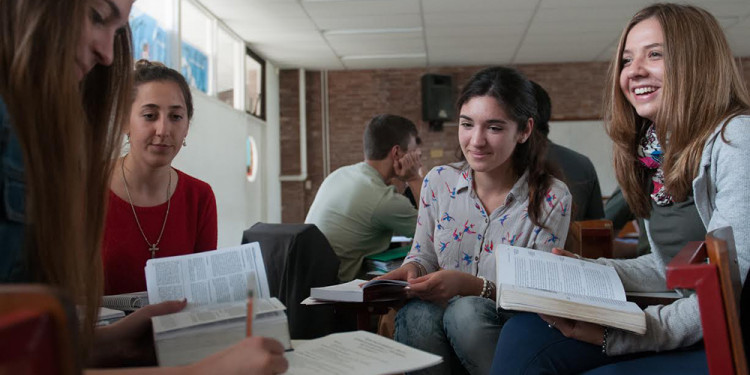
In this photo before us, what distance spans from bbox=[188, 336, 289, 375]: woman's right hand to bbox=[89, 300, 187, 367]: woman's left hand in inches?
17.7

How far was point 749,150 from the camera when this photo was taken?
1.19 m

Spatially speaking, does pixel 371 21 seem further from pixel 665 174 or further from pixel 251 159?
pixel 665 174

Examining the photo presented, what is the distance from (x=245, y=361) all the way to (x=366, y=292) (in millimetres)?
913

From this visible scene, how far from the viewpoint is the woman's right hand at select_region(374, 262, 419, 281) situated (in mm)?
1895

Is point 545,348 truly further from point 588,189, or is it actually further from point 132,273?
point 588,189

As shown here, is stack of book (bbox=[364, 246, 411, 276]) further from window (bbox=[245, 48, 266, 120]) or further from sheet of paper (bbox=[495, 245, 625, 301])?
window (bbox=[245, 48, 266, 120])

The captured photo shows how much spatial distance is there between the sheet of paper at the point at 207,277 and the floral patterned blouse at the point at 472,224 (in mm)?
828

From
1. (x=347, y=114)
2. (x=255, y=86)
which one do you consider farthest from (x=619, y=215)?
(x=347, y=114)

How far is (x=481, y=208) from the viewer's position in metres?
2.02

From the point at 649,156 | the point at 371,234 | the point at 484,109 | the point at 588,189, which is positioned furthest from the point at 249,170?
the point at 649,156

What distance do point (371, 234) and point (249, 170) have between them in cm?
498

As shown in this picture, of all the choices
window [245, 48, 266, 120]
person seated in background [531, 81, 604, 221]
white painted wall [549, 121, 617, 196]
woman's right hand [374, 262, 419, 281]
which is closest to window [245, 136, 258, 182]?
window [245, 48, 266, 120]

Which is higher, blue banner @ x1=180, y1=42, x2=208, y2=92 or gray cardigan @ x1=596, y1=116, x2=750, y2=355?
blue banner @ x1=180, y1=42, x2=208, y2=92

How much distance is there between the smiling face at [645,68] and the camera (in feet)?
5.02
